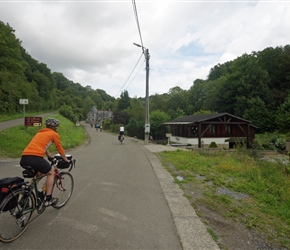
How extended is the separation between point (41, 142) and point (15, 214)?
4.10ft

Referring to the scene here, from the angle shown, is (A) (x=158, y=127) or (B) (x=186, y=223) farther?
(A) (x=158, y=127)

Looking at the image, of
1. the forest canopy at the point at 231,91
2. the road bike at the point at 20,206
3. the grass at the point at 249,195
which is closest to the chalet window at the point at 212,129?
the forest canopy at the point at 231,91

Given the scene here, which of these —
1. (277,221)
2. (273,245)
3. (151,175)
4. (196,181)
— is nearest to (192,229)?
(273,245)

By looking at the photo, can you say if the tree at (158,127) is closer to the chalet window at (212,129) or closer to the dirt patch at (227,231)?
the chalet window at (212,129)

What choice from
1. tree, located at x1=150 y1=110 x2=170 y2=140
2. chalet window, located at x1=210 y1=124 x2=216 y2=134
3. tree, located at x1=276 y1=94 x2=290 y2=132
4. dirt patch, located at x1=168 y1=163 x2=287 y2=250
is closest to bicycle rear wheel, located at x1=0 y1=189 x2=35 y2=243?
dirt patch, located at x1=168 y1=163 x2=287 y2=250

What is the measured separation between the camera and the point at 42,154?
414 cm

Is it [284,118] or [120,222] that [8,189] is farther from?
[284,118]

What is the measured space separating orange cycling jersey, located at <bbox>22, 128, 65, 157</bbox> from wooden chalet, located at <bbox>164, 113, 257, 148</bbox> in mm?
24617

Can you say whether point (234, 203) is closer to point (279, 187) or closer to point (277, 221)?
point (277, 221)

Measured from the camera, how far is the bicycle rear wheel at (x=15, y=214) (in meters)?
3.35

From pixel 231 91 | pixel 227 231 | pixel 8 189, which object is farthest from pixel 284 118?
pixel 8 189

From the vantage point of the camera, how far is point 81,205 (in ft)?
16.4

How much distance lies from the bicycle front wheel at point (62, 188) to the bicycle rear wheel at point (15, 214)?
0.84 m

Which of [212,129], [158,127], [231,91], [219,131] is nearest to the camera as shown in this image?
[212,129]
